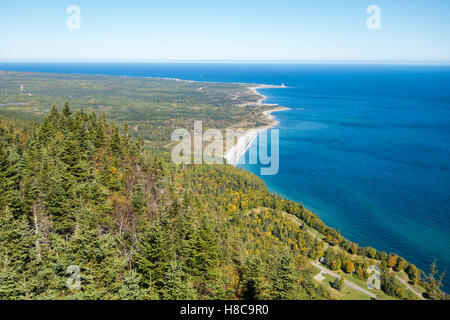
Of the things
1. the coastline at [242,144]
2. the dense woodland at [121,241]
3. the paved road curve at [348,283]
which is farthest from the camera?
the coastline at [242,144]

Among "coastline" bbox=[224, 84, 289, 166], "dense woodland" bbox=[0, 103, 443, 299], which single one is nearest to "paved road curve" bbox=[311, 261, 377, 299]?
"dense woodland" bbox=[0, 103, 443, 299]

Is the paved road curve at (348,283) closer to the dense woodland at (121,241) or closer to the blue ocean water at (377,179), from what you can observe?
the dense woodland at (121,241)

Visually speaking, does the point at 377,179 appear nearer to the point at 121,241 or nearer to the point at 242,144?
the point at 242,144

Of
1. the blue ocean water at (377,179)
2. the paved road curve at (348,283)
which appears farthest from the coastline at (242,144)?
the paved road curve at (348,283)

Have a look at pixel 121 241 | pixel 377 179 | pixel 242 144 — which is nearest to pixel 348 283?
pixel 121 241

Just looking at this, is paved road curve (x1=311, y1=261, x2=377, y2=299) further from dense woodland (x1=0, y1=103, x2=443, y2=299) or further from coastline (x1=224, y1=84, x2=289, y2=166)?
coastline (x1=224, y1=84, x2=289, y2=166)

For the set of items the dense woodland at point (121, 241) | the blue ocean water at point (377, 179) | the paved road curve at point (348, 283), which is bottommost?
the paved road curve at point (348, 283)

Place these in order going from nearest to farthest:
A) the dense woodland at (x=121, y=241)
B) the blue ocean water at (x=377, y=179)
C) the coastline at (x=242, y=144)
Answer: the dense woodland at (x=121, y=241), the blue ocean water at (x=377, y=179), the coastline at (x=242, y=144)

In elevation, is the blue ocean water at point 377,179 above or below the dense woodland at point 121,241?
below
